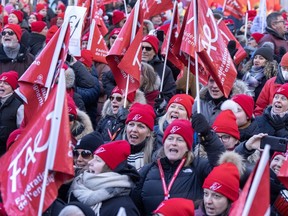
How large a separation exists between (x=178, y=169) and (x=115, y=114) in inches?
95.8

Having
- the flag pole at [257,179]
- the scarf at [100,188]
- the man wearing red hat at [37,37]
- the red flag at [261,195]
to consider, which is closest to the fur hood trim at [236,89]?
the scarf at [100,188]

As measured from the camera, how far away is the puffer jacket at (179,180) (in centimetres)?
837

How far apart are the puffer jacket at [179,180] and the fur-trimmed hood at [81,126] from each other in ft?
5.93

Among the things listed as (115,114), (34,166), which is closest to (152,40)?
(115,114)

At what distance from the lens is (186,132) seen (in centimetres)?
853

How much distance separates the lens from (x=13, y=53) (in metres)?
13.6

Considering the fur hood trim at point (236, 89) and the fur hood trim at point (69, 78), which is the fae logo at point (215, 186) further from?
the fur hood trim at point (69, 78)

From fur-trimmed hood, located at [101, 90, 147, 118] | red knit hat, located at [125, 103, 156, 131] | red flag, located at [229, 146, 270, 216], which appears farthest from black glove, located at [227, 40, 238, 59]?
red flag, located at [229, 146, 270, 216]

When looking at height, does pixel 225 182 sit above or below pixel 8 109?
above

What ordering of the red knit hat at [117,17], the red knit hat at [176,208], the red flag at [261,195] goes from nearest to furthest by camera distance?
the red flag at [261,195] < the red knit hat at [176,208] < the red knit hat at [117,17]

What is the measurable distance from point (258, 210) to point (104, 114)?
197 inches

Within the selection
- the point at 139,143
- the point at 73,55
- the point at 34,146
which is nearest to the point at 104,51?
the point at 73,55

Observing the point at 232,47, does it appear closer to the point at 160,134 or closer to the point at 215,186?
the point at 160,134

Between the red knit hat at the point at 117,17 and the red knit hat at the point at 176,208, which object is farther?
the red knit hat at the point at 117,17
